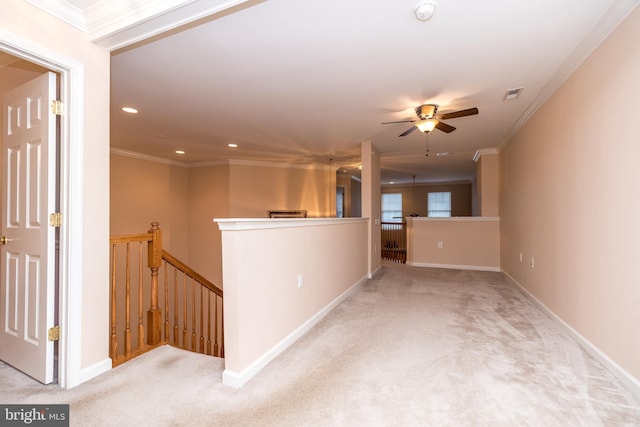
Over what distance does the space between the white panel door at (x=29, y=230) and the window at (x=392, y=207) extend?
11.0m

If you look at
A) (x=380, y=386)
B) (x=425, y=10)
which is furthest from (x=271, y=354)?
(x=425, y=10)

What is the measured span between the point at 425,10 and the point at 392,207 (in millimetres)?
10550

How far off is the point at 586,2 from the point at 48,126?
349 cm

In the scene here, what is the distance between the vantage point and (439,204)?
11.4 m

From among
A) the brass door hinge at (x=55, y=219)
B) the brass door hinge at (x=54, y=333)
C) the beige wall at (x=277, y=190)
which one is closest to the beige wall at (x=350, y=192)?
the beige wall at (x=277, y=190)

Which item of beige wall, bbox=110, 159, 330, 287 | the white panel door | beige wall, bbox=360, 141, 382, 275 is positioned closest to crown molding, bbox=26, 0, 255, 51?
the white panel door

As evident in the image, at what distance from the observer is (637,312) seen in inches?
69.9

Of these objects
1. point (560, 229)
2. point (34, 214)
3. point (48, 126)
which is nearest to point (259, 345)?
point (34, 214)

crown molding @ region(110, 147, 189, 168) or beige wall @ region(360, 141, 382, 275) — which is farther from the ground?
crown molding @ region(110, 147, 189, 168)

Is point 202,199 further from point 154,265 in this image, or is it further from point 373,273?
point 154,265

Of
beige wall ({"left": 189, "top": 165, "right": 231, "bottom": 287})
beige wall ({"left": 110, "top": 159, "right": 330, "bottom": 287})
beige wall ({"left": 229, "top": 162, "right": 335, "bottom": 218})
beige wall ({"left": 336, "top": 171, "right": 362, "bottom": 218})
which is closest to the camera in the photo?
beige wall ({"left": 110, "top": 159, "right": 330, "bottom": 287})

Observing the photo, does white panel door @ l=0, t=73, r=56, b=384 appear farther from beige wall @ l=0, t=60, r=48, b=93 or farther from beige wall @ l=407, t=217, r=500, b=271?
beige wall @ l=407, t=217, r=500, b=271

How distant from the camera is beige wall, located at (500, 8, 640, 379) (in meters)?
1.83

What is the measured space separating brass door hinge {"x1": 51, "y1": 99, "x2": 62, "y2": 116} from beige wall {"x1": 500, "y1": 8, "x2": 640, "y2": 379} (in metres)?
3.59
